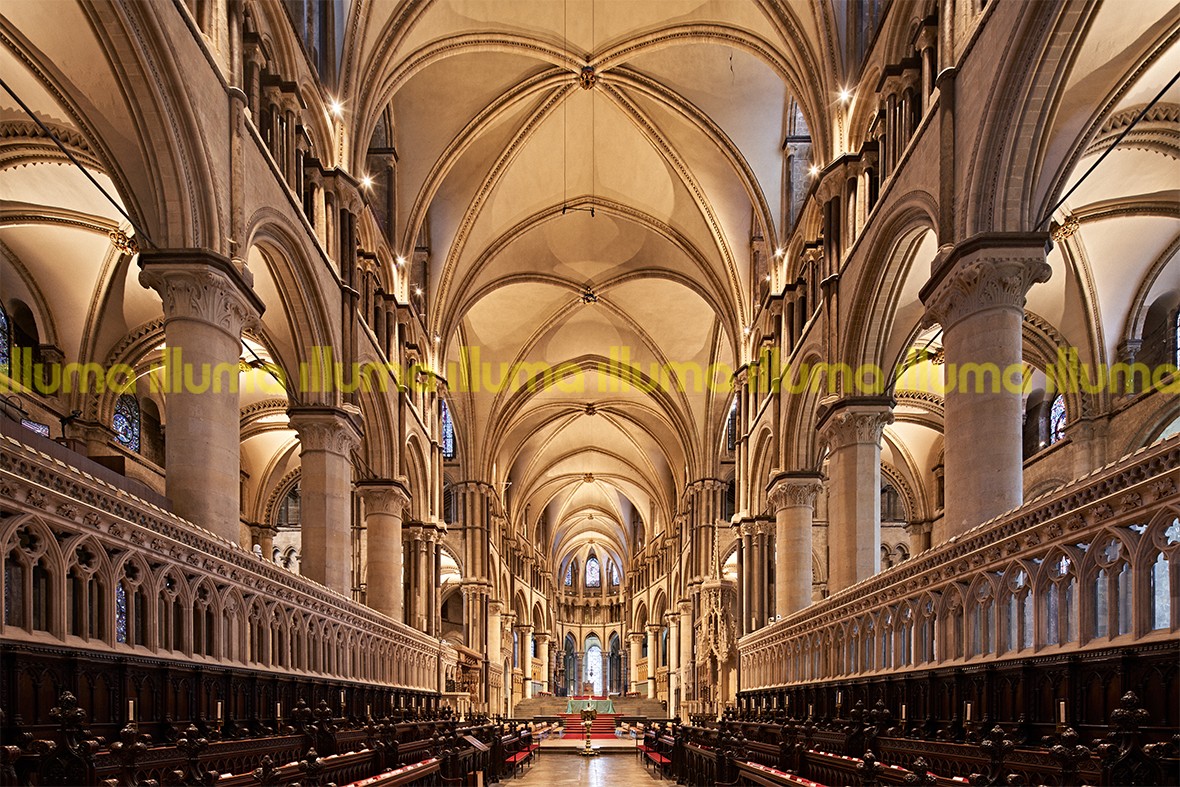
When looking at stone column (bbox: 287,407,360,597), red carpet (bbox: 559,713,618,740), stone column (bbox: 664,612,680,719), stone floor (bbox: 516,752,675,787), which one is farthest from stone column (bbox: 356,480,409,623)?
stone column (bbox: 664,612,680,719)

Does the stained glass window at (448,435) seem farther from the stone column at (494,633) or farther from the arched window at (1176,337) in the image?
the arched window at (1176,337)

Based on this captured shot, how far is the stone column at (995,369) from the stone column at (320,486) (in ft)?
34.8

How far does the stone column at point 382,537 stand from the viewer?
23.0m

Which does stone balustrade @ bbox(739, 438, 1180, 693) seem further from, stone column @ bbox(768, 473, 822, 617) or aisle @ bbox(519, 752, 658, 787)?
stone column @ bbox(768, 473, 822, 617)

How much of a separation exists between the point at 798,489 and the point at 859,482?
217 inches

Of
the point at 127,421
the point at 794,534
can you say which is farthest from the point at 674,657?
the point at 127,421

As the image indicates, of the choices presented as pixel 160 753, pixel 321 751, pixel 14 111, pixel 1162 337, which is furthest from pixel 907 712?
pixel 14 111

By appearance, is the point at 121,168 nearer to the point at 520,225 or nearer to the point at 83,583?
the point at 83,583

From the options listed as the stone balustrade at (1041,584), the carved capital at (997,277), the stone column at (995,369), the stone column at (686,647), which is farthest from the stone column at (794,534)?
the stone column at (686,647)

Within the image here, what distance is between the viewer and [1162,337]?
814 inches

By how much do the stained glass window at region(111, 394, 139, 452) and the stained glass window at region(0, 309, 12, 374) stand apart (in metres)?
3.84

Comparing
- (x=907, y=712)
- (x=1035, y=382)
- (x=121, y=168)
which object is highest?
(x=121, y=168)

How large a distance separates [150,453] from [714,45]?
18063 millimetres

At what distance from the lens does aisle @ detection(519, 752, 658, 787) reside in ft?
60.0
